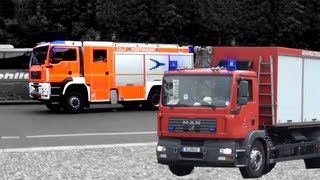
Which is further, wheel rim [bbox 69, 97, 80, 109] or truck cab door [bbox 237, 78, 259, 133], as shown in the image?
wheel rim [bbox 69, 97, 80, 109]

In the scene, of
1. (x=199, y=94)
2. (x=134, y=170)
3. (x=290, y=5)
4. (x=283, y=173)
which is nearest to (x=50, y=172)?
(x=134, y=170)

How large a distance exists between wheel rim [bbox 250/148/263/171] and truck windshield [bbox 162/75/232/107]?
1131 mm

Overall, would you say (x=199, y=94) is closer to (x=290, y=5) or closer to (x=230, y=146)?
(x=230, y=146)

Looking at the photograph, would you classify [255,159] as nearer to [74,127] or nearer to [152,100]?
[74,127]

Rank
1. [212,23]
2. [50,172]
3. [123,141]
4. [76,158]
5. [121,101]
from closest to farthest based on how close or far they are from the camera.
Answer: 1. [50,172]
2. [76,158]
3. [123,141]
4. [121,101]
5. [212,23]

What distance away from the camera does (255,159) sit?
37.3 ft

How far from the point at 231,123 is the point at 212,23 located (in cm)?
2888

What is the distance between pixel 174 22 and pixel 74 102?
45.9 ft

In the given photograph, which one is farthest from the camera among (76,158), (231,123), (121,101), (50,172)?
(121,101)

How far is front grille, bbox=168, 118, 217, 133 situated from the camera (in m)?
11.0

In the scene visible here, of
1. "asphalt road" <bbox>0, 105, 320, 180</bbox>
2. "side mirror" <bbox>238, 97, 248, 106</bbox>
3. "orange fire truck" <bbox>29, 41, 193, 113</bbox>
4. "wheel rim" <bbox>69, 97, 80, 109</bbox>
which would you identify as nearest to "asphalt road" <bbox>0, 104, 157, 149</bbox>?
"asphalt road" <bbox>0, 105, 320, 180</bbox>

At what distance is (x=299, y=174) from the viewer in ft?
41.2

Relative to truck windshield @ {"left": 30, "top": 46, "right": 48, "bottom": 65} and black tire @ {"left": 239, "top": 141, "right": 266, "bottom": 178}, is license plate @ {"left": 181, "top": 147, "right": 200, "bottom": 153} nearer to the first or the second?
black tire @ {"left": 239, "top": 141, "right": 266, "bottom": 178}

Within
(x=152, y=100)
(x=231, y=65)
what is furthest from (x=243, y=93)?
(x=152, y=100)
